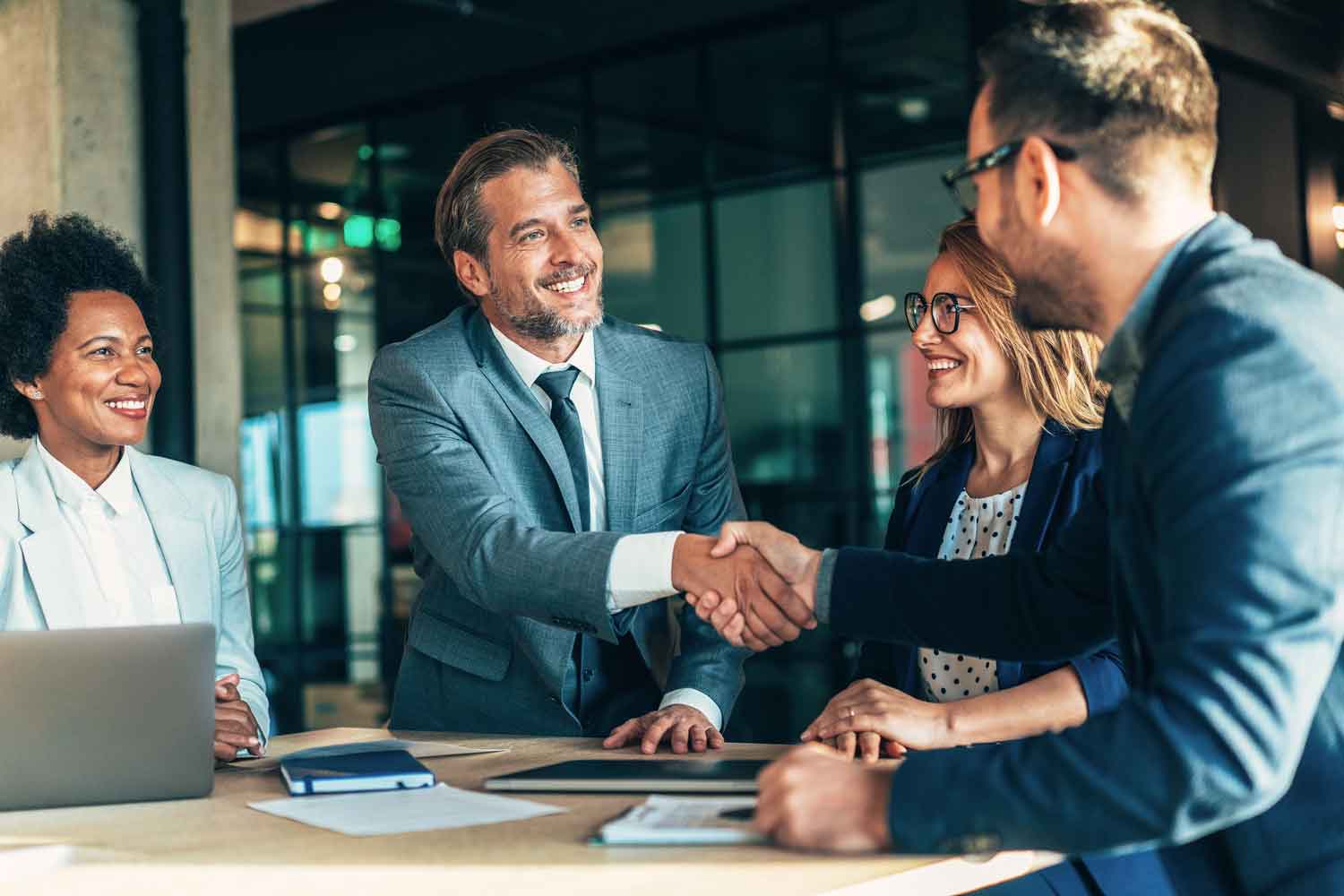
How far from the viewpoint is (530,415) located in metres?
2.78

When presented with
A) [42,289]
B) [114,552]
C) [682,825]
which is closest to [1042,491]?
[682,825]

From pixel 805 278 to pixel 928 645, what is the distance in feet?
18.3

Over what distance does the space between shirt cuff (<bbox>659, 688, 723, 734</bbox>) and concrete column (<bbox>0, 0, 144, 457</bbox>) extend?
2.68 metres

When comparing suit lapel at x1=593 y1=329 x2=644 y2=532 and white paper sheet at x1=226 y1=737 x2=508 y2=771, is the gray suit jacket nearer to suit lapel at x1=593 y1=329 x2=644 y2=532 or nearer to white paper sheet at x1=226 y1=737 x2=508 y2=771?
suit lapel at x1=593 y1=329 x2=644 y2=532

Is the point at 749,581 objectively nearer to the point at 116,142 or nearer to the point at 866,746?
the point at 866,746

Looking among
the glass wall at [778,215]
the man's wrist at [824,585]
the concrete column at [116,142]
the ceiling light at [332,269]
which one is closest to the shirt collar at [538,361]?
the man's wrist at [824,585]

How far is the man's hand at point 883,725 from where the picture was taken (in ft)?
7.07

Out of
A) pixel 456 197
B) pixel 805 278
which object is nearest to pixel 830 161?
pixel 805 278

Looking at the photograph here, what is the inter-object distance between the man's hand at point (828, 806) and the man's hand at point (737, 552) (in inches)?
35.1

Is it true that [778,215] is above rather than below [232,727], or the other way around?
above

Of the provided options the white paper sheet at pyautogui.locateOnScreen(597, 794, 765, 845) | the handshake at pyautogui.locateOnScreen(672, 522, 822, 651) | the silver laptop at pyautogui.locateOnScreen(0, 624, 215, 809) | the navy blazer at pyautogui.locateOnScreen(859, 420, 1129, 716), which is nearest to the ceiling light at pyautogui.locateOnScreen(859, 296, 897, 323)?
the navy blazer at pyautogui.locateOnScreen(859, 420, 1129, 716)

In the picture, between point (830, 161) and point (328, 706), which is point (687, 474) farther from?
point (328, 706)

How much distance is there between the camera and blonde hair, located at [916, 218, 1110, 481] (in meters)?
2.64

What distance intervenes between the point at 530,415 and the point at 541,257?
1.14ft
